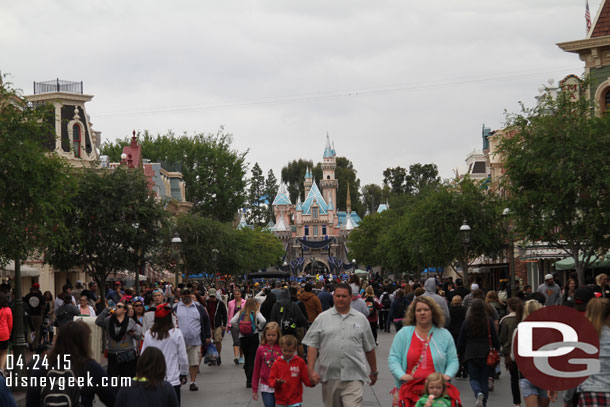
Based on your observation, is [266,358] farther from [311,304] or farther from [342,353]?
[311,304]

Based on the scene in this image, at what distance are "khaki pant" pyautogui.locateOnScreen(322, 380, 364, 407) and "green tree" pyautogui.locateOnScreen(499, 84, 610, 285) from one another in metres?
18.5

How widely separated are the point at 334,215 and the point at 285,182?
34.3ft

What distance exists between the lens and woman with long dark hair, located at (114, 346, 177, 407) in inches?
299

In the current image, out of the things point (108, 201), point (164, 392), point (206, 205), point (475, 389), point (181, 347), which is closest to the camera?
point (164, 392)

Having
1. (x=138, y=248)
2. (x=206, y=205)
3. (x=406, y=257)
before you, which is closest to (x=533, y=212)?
(x=138, y=248)

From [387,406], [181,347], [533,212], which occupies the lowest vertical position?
[387,406]

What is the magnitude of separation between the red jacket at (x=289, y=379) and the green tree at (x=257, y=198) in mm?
118852

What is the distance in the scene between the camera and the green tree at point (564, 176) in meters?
27.5

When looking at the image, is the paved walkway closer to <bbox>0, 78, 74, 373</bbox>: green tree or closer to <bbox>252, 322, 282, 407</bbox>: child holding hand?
<bbox>252, 322, 282, 407</bbox>: child holding hand

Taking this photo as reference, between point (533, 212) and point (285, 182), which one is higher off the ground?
point (285, 182)

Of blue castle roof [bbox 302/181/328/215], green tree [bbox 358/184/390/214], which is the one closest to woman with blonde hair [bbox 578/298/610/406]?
green tree [bbox 358/184/390/214]

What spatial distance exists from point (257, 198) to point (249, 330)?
135322mm

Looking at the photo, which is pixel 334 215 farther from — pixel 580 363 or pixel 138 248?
pixel 580 363

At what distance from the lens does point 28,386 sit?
8.13 metres
